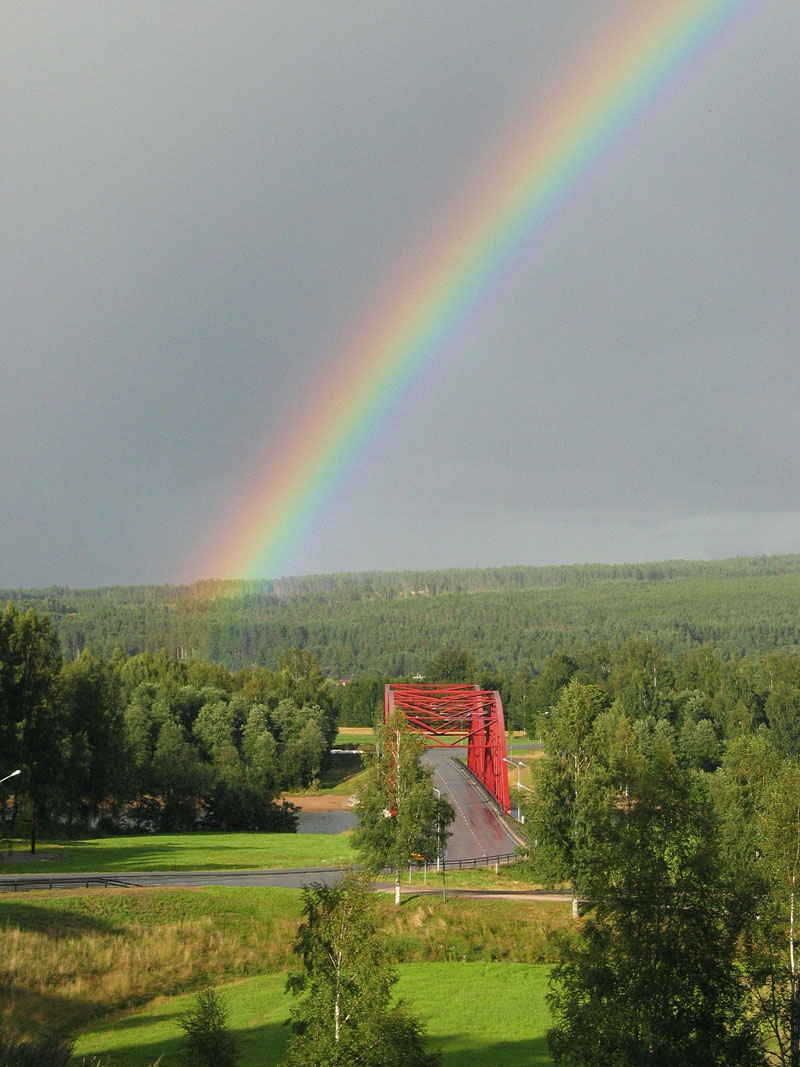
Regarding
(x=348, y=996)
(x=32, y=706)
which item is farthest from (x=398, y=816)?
(x=32, y=706)

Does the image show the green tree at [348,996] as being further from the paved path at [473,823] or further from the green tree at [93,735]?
the green tree at [93,735]

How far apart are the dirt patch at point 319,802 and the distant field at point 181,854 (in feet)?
92.5

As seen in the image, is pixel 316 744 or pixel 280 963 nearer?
pixel 280 963

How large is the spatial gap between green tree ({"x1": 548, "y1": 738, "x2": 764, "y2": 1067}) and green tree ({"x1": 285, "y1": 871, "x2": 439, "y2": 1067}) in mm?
2827

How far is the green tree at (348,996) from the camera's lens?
14.9m

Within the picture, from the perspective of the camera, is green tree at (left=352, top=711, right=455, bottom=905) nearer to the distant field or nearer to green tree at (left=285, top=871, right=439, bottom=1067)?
the distant field

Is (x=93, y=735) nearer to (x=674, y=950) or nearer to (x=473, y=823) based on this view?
(x=473, y=823)

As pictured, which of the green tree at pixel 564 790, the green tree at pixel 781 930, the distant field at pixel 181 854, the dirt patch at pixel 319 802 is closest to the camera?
the green tree at pixel 781 930

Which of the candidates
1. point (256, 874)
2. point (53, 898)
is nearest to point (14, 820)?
point (256, 874)

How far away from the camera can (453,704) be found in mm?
92938

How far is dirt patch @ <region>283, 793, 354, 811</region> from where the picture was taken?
293 ft

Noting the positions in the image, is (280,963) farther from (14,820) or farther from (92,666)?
(92,666)

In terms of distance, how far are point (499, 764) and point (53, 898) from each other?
163ft

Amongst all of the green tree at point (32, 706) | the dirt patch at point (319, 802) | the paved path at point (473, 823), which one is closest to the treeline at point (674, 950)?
the paved path at point (473, 823)
